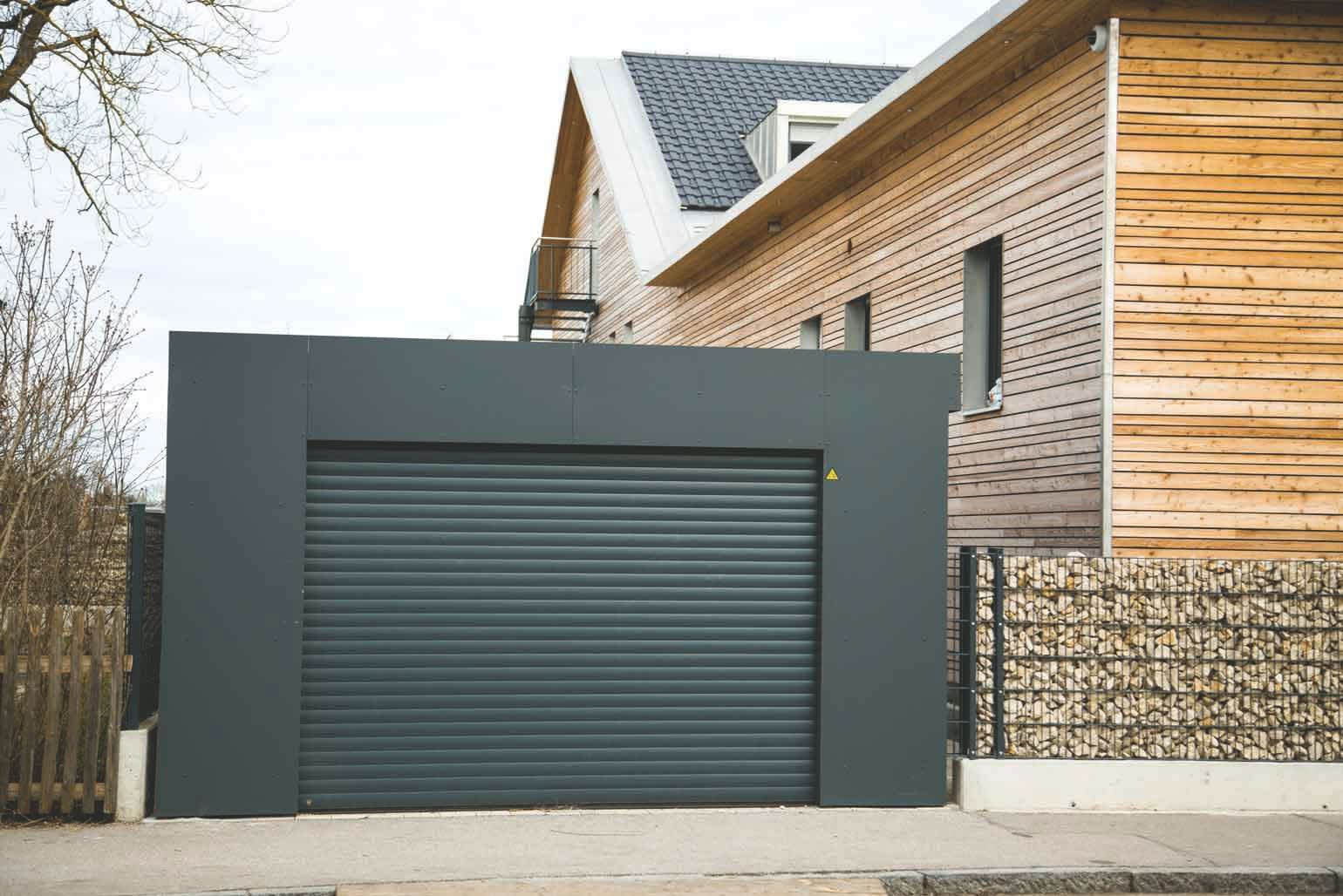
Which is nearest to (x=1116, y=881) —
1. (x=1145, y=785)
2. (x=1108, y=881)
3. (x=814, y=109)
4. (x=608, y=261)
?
(x=1108, y=881)

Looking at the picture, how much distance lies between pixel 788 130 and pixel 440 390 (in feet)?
49.4

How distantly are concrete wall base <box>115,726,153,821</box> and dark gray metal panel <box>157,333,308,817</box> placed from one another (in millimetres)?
127

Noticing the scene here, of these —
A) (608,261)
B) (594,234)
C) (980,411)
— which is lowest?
(980,411)

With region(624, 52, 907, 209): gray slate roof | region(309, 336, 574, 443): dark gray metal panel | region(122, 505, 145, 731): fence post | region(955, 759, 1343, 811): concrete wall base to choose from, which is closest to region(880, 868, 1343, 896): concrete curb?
region(955, 759, 1343, 811): concrete wall base

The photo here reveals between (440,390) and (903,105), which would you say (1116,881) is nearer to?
(440,390)

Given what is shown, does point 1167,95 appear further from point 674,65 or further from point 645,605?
point 674,65

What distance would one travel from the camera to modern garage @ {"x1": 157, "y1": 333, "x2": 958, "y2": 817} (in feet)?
31.8

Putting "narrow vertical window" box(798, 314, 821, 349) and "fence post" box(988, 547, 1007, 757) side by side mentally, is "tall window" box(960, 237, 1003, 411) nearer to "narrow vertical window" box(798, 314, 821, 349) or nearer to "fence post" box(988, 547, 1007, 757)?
"fence post" box(988, 547, 1007, 757)

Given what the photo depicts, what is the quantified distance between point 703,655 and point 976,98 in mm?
6812

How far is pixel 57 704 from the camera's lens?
937cm

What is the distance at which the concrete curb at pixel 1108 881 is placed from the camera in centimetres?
813

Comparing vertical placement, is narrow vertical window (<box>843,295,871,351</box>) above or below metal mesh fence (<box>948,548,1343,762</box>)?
above

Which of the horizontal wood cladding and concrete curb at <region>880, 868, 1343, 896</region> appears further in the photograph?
the horizontal wood cladding

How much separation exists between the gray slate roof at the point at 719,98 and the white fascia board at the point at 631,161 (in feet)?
0.75
